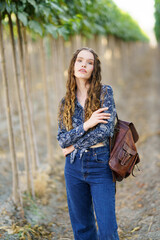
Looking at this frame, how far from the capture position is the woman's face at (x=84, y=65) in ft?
7.06

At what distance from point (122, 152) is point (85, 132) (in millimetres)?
350

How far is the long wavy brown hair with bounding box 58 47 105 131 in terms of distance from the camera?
2119 mm

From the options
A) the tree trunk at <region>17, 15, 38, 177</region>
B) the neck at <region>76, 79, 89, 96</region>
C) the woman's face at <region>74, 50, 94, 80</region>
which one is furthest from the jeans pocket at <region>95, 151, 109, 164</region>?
the tree trunk at <region>17, 15, 38, 177</region>

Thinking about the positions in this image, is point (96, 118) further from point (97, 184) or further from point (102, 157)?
point (97, 184)

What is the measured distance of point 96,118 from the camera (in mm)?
2020

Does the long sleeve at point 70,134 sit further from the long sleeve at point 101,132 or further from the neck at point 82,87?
the neck at point 82,87

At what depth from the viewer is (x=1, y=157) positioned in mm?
5848

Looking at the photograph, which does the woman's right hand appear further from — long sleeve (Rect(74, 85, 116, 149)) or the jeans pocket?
the jeans pocket

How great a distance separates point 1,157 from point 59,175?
63.9 inches

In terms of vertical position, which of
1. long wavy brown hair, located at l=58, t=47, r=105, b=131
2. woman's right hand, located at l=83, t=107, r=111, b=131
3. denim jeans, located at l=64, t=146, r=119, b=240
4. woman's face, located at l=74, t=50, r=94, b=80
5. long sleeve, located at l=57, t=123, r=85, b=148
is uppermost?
woman's face, located at l=74, t=50, r=94, b=80

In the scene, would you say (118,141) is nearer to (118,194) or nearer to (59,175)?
(118,194)

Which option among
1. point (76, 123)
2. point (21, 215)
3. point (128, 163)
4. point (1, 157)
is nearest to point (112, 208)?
point (128, 163)

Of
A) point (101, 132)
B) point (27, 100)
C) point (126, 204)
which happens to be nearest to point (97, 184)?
point (101, 132)

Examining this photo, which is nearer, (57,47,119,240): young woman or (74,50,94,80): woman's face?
(57,47,119,240): young woman
